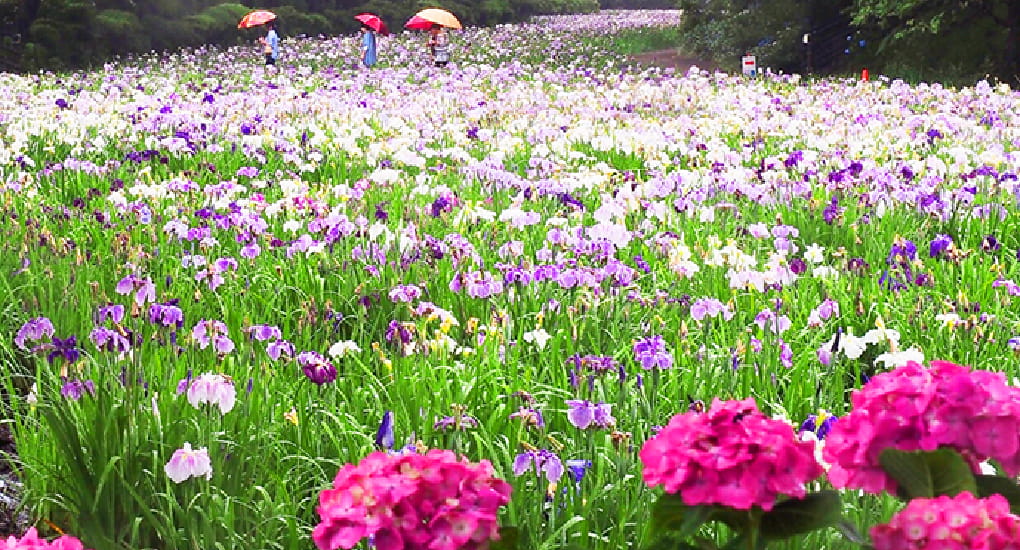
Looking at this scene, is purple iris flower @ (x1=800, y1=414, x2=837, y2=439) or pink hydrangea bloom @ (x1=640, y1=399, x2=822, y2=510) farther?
purple iris flower @ (x1=800, y1=414, x2=837, y2=439)

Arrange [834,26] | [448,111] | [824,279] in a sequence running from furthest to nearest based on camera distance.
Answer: [834,26], [448,111], [824,279]

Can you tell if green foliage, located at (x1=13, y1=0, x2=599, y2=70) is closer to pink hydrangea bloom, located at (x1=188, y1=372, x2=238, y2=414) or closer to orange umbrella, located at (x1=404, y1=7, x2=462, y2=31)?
orange umbrella, located at (x1=404, y1=7, x2=462, y2=31)

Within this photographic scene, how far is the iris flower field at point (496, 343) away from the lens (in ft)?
4.58

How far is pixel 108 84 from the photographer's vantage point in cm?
1523

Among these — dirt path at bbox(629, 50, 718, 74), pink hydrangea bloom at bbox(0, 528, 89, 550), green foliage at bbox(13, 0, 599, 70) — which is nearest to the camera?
pink hydrangea bloom at bbox(0, 528, 89, 550)

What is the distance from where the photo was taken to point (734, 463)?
129 cm

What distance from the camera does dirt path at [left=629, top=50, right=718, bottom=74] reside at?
2559cm

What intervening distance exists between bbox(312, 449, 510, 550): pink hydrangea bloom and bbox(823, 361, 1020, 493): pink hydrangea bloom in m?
0.50

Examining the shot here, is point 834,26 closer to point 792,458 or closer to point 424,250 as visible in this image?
point 424,250

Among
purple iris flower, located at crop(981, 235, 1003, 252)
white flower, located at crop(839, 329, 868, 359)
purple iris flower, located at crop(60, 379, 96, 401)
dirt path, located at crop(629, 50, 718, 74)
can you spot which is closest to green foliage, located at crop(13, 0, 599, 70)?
dirt path, located at crop(629, 50, 718, 74)

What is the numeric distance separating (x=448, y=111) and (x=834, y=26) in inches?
Result: 490

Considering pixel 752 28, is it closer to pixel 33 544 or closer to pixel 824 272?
pixel 824 272

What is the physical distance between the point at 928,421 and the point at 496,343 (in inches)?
85.5

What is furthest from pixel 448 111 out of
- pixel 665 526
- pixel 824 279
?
pixel 665 526
